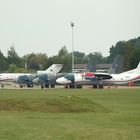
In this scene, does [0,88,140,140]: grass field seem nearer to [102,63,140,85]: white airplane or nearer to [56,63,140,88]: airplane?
[56,63,140,88]: airplane

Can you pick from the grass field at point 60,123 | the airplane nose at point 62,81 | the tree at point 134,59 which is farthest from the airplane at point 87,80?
the grass field at point 60,123

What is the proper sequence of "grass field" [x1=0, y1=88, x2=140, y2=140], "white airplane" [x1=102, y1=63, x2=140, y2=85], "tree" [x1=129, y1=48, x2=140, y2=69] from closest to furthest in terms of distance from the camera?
"grass field" [x1=0, y1=88, x2=140, y2=140]
"white airplane" [x1=102, y1=63, x2=140, y2=85]
"tree" [x1=129, y1=48, x2=140, y2=69]

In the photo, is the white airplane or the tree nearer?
the white airplane

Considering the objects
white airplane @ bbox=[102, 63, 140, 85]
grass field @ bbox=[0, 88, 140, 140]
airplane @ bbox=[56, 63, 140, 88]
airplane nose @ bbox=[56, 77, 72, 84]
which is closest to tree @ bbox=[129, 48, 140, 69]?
white airplane @ bbox=[102, 63, 140, 85]

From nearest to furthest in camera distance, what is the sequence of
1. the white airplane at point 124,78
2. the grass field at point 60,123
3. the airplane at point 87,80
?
the grass field at point 60,123 < the airplane at point 87,80 < the white airplane at point 124,78

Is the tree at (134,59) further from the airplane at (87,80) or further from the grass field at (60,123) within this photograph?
the grass field at (60,123)

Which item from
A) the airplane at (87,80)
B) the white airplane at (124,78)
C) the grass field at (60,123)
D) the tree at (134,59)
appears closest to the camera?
the grass field at (60,123)

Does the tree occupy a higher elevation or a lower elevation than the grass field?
higher

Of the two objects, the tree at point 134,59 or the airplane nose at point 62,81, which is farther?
the tree at point 134,59

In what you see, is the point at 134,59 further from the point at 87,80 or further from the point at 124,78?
the point at 87,80

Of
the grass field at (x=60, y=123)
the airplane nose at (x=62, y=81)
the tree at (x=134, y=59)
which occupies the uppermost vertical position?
the tree at (x=134, y=59)

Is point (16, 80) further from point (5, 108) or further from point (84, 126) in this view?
point (84, 126)

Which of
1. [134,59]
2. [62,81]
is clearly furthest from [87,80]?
[134,59]

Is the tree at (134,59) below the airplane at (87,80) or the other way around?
the other way around
